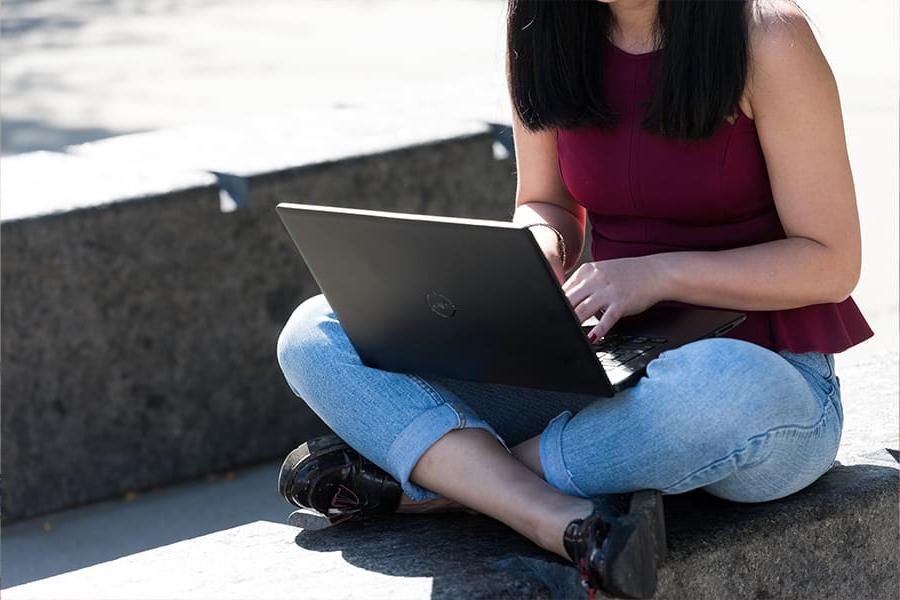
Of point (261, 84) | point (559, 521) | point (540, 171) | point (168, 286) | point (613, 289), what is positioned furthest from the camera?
point (261, 84)

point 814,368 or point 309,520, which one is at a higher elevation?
point 814,368

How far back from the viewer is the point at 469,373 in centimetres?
241

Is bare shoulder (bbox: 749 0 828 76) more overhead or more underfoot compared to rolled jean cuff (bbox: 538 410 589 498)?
more overhead

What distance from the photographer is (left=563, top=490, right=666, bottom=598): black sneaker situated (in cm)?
215

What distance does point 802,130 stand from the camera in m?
2.42

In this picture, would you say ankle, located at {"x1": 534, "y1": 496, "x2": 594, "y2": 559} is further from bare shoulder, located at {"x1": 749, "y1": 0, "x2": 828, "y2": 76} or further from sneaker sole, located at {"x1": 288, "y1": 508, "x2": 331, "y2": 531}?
bare shoulder, located at {"x1": 749, "y1": 0, "x2": 828, "y2": 76}

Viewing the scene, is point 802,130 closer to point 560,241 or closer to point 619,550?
point 560,241

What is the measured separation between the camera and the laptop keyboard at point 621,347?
93.7 inches

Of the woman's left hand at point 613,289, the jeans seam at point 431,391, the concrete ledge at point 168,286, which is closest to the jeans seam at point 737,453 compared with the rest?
the woman's left hand at point 613,289

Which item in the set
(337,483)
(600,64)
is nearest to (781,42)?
(600,64)

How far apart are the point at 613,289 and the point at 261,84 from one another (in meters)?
6.61

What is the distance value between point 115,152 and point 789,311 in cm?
251

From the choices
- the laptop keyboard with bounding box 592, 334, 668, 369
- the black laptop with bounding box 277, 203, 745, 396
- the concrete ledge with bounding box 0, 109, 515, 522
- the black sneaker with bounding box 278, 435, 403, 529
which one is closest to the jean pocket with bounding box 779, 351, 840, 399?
the black laptop with bounding box 277, 203, 745, 396

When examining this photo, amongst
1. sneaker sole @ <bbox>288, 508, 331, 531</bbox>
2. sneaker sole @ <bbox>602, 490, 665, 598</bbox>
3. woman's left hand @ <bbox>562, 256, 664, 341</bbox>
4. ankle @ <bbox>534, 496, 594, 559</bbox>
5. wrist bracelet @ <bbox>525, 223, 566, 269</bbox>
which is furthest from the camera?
wrist bracelet @ <bbox>525, 223, 566, 269</bbox>
